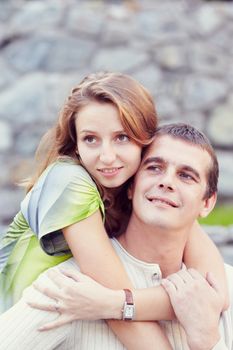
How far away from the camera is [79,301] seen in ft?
9.25

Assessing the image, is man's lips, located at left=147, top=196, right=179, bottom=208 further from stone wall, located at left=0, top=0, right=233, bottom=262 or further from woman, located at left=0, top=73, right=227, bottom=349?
stone wall, located at left=0, top=0, right=233, bottom=262

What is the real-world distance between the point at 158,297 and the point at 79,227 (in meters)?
0.35

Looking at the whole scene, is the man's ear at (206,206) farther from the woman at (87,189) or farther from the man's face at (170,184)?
the woman at (87,189)

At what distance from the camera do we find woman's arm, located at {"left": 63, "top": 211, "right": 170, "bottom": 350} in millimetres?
2869

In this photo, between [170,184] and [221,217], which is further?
[221,217]

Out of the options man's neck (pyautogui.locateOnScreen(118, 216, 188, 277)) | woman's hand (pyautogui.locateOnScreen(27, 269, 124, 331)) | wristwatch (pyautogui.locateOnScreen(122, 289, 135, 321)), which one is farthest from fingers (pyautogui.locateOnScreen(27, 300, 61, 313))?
man's neck (pyautogui.locateOnScreen(118, 216, 188, 277))

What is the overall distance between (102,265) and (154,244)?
0.80ft

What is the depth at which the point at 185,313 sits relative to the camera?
115 inches

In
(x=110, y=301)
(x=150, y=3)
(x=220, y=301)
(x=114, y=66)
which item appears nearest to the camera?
(x=110, y=301)

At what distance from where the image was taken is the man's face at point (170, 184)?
2.90 meters

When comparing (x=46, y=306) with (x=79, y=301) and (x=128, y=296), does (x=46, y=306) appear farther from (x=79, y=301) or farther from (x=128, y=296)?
(x=128, y=296)

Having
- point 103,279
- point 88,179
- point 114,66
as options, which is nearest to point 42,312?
point 103,279

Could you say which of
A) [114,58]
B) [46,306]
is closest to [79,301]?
[46,306]

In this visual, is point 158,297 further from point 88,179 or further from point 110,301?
point 88,179
